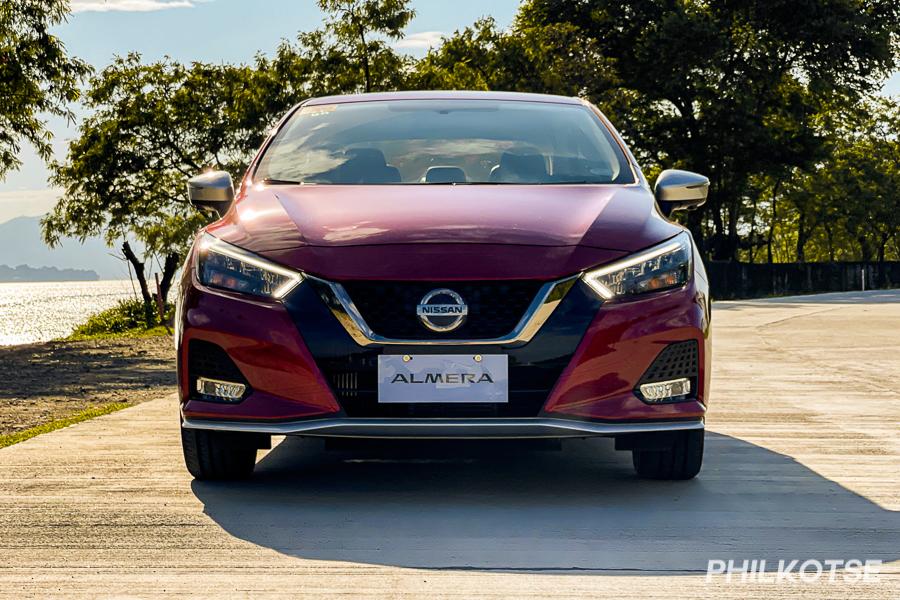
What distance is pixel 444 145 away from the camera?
20.9 ft

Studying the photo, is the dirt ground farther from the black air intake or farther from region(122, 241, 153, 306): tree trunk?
region(122, 241, 153, 306): tree trunk

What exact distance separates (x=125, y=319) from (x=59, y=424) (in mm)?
26589

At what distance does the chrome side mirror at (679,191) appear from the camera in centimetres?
605

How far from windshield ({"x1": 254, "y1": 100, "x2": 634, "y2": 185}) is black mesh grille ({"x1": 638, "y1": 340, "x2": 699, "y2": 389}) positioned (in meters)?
1.09

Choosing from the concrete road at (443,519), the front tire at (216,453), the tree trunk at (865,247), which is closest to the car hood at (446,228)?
the front tire at (216,453)

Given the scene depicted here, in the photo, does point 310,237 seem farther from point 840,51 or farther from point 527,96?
point 840,51

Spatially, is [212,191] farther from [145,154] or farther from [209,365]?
[145,154]

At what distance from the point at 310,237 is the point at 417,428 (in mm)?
821

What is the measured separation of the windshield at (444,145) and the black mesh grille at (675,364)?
1085 millimetres

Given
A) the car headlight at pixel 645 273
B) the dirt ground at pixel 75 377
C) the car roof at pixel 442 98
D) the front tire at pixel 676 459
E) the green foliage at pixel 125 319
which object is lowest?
the green foliage at pixel 125 319

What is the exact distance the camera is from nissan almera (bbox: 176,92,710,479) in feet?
16.4

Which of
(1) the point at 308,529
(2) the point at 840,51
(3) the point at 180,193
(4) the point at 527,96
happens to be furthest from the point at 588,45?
(1) the point at 308,529

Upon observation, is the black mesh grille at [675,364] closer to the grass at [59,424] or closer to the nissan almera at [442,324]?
the nissan almera at [442,324]

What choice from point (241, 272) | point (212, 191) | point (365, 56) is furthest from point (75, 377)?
point (365, 56)
